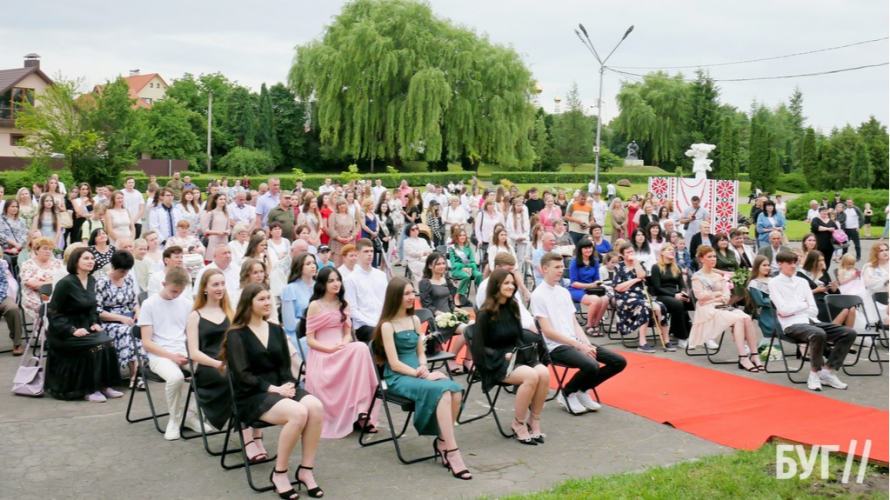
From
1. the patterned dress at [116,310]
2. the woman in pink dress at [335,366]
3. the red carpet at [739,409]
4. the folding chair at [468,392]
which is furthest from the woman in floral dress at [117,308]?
the red carpet at [739,409]

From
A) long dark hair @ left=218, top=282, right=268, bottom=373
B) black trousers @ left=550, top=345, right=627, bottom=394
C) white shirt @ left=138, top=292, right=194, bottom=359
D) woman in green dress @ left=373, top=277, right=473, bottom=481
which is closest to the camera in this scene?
long dark hair @ left=218, top=282, right=268, bottom=373

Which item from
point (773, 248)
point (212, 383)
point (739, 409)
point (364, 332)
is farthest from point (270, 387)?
point (773, 248)

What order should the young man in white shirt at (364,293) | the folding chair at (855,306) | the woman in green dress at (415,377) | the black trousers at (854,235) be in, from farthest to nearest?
the black trousers at (854,235) < the folding chair at (855,306) < the young man in white shirt at (364,293) < the woman in green dress at (415,377)

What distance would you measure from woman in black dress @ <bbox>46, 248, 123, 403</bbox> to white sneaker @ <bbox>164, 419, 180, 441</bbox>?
4.82 feet

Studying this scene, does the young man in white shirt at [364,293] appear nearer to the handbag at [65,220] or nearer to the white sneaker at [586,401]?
the white sneaker at [586,401]

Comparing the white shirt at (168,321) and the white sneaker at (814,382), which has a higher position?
the white shirt at (168,321)

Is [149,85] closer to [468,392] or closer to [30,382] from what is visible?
[30,382]

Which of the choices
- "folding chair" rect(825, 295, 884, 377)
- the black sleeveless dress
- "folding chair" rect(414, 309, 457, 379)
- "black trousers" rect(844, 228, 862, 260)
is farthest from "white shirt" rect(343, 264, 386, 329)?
"black trousers" rect(844, 228, 862, 260)

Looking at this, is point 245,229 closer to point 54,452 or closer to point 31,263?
point 31,263

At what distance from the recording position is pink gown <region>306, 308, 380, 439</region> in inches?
267

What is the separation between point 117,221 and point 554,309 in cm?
817

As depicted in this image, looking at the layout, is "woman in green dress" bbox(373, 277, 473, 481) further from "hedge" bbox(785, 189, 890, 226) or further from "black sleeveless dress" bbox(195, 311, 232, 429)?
"hedge" bbox(785, 189, 890, 226)

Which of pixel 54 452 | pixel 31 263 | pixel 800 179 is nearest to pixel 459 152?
pixel 800 179

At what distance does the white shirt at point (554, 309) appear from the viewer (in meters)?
7.61
